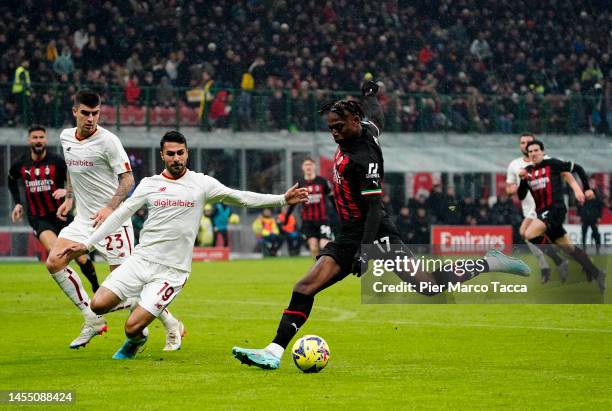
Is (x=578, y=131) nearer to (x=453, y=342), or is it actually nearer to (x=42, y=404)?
(x=453, y=342)

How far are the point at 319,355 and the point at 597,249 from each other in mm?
24134

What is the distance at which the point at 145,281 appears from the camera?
9555mm

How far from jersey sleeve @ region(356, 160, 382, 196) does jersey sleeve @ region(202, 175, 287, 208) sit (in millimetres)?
671

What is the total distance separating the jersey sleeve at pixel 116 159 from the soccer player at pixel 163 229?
146cm

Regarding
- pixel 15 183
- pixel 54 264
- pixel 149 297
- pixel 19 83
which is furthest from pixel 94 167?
pixel 19 83

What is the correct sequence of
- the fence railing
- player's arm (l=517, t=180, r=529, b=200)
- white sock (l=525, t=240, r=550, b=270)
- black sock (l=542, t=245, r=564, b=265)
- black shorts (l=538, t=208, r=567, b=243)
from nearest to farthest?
black shorts (l=538, t=208, r=567, b=243)
player's arm (l=517, t=180, r=529, b=200)
black sock (l=542, t=245, r=564, b=265)
white sock (l=525, t=240, r=550, b=270)
the fence railing

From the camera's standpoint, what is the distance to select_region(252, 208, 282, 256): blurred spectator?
105 feet

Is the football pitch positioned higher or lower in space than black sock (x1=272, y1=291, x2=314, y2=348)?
lower

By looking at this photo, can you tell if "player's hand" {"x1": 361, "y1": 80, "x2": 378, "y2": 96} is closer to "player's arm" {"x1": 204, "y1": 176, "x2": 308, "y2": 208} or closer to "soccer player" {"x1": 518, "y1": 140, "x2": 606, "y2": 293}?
"player's arm" {"x1": 204, "y1": 176, "x2": 308, "y2": 208}

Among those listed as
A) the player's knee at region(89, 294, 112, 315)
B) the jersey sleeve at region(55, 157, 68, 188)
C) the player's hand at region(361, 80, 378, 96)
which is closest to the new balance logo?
the player's hand at region(361, 80, 378, 96)

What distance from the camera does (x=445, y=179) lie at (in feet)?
117

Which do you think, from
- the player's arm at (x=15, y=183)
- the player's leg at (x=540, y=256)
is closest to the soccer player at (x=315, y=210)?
the player's leg at (x=540, y=256)

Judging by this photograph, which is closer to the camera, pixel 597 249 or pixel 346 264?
pixel 346 264

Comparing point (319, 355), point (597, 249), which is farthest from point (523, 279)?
point (597, 249)
